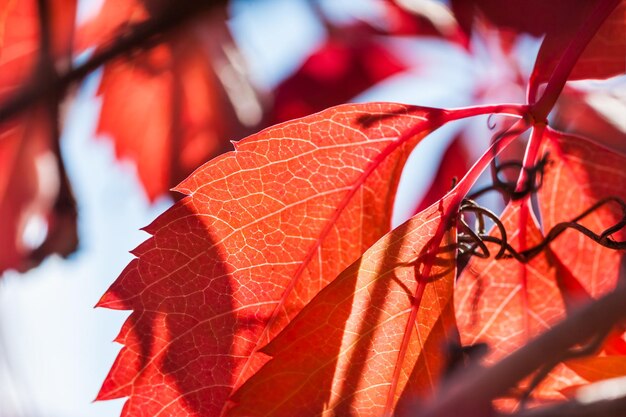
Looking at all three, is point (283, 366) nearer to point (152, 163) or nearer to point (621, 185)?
point (621, 185)

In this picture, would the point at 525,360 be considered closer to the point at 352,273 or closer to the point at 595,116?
the point at 352,273

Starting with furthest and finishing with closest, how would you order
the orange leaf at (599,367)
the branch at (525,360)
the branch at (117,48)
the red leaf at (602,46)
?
the branch at (117,48) < the red leaf at (602,46) < the orange leaf at (599,367) < the branch at (525,360)

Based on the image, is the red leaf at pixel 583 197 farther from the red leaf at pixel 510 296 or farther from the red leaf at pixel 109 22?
the red leaf at pixel 109 22

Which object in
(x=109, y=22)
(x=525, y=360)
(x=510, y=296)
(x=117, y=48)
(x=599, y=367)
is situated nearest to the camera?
(x=525, y=360)

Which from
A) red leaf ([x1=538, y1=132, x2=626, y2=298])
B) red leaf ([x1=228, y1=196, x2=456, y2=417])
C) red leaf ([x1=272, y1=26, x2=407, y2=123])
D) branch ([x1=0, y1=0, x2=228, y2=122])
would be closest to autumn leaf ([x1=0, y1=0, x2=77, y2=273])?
branch ([x1=0, y1=0, x2=228, y2=122])

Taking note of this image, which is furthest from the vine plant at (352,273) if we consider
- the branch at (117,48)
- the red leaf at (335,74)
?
the red leaf at (335,74)

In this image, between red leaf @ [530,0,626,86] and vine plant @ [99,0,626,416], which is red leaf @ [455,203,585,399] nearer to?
vine plant @ [99,0,626,416]

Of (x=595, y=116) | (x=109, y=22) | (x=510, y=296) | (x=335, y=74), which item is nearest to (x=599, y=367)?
(x=510, y=296)
